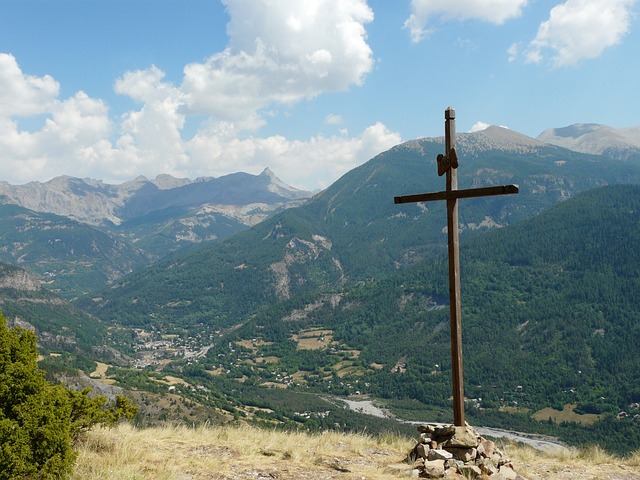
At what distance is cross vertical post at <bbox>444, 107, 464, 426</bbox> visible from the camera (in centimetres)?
1531

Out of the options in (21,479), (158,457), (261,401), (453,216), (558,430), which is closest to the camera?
(21,479)

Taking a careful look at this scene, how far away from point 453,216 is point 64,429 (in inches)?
488

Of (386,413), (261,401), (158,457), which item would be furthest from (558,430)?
(158,457)

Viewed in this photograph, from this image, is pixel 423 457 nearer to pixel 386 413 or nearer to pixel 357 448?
pixel 357 448

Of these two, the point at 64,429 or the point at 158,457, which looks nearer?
the point at 64,429

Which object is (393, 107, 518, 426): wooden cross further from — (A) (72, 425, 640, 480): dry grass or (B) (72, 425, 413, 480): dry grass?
(B) (72, 425, 413, 480): dry grass

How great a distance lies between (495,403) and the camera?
185 metres

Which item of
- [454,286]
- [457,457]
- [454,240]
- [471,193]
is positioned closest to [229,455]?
[457,457]

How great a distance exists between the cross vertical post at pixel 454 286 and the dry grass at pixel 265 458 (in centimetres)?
267

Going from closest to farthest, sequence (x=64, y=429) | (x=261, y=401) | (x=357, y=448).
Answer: (x=64, y=429) < (x=357, y=448) < (x=261, y=401)

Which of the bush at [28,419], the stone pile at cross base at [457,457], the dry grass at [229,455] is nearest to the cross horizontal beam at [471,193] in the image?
the stone pile at cross base at [457,457]

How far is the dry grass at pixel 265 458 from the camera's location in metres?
12.5

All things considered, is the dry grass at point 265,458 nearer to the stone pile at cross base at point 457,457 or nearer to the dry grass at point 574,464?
the dry grass at point 574,464

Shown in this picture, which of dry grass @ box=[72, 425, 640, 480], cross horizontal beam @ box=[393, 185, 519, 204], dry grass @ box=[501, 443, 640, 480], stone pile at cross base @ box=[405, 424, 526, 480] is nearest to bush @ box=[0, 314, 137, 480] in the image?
dry grass @ box=[72, 425, 640, 480]
